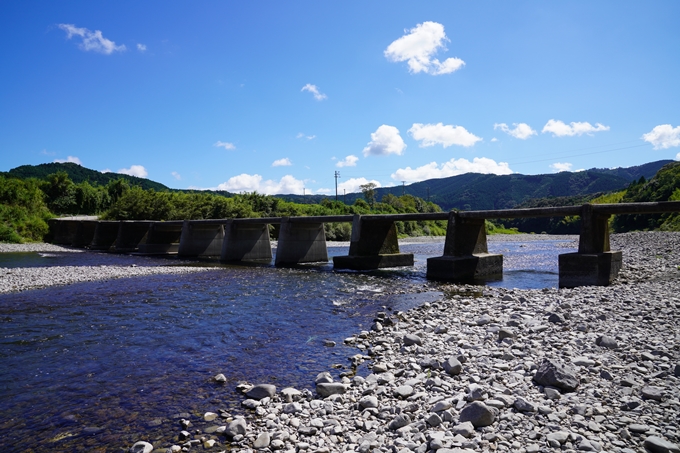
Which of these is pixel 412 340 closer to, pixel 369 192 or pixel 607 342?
pixel 607 342

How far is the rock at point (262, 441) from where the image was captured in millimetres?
5855

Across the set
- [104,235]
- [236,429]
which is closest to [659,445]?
[236,429]

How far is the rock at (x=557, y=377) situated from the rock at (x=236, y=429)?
4514mm

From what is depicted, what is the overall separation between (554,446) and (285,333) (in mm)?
8452

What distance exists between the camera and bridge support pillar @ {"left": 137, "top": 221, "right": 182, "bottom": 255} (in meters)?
50.2

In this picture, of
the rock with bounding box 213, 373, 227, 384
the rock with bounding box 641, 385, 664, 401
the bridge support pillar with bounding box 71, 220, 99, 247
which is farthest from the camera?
the bridge support pillar with bounding box 71, 220, 99, 247

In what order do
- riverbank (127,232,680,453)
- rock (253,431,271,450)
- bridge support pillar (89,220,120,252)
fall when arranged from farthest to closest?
bridge support pillar (89,220,120,252)
rock (253,431,271,450)
riverbank (127,232,680,453)

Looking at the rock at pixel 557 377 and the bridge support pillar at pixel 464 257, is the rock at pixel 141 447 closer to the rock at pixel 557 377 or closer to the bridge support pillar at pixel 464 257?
the rock at pixel 557 377

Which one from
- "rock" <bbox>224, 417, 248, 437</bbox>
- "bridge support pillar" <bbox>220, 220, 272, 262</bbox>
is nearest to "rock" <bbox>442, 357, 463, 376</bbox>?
"rock" <bbox>224, 417, 248, 437</bbox>

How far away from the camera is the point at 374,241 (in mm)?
33531

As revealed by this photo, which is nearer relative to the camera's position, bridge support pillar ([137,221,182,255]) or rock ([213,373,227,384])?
rock ([213,373,227,384])

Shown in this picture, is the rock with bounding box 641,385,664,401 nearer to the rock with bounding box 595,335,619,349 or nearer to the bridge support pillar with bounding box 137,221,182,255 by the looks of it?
the rock with bounding box 595,335,619,349

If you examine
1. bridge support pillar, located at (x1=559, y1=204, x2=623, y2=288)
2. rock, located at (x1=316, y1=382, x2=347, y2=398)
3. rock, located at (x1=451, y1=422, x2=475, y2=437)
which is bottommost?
rock, located at (x1=316, y1=382, x2=347, y2=398)

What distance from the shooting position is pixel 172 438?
6242 millimetres
